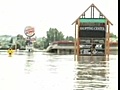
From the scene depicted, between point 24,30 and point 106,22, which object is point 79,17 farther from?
point 24,30

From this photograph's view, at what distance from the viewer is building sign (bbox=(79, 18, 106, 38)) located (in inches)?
1518

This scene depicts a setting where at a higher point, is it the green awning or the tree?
the tree

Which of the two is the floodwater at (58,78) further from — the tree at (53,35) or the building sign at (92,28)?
the tree at (53,35)

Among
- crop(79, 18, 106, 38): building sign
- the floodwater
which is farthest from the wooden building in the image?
the floodwater

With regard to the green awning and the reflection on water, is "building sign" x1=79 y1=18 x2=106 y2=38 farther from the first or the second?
the reflection on water

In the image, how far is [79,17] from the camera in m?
39.2

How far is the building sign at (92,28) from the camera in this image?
38562 millimetres

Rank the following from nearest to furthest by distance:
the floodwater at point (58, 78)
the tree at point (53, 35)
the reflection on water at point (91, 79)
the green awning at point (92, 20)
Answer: the reflection on water at point (91, 79)
the floodwater at point (58, 78)
the green awning at point (92, 20)
the tree at point (53, 35)

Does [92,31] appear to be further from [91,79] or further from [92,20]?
[91,79]

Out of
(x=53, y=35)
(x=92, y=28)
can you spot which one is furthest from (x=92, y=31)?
(x=53, y=35)

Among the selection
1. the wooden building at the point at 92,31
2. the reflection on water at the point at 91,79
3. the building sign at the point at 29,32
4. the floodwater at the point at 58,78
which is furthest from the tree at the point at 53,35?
the reflection on water at the point at 91,79

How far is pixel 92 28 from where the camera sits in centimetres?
3875

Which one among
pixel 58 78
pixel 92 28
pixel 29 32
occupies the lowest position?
pixel 58 78

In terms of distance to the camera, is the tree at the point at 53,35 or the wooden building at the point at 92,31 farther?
the tree at the point at 53,35
